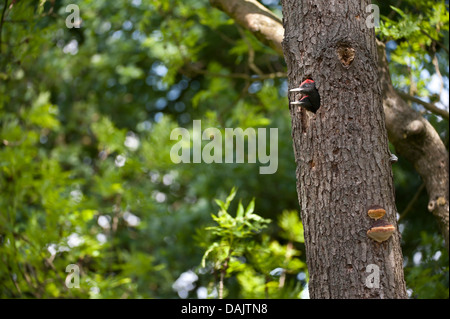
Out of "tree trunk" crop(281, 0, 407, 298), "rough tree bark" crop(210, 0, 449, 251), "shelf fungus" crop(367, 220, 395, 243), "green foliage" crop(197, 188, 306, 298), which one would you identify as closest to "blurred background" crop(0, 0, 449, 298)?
"green foliage" crop(197, 188, 306, 298)

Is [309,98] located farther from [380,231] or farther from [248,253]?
[248,253]

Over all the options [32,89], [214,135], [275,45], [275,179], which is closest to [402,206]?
[275,179]

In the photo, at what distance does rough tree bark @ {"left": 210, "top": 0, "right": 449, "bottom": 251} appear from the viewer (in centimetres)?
311

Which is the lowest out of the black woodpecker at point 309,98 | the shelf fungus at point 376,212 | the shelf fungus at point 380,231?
the shelf fungus at point 380,231

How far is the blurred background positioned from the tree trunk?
118 cm

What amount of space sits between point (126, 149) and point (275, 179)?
1.62 metres

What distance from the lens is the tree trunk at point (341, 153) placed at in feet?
5.91

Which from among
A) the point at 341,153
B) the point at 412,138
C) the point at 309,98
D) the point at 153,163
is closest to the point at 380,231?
the point at 341,153

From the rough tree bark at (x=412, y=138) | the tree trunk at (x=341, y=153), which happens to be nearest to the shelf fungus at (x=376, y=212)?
the tree trunk at (x=341, y=153)

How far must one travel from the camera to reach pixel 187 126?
23.1ft

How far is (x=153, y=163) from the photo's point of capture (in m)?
5.52

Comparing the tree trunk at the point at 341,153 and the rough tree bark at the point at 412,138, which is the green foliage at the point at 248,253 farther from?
the tree trunk at the point at 341,153

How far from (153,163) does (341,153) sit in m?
3.82

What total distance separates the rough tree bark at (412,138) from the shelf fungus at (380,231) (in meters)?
1.42
